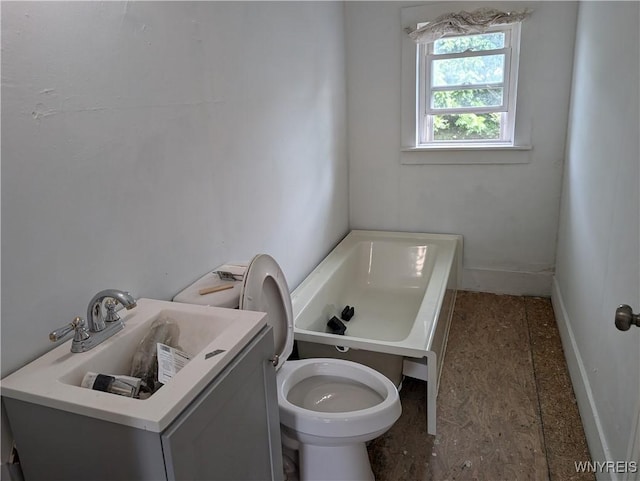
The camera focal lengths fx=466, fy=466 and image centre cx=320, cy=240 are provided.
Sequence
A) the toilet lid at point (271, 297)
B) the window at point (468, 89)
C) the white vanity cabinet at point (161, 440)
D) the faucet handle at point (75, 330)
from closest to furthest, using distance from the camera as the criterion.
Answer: the white vanity cabinet at point (161, 440) < the faucet handle at point (75, 330) < the toilet lid at point (271, 297) < the window at point (468, 89)

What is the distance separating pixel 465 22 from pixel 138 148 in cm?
241

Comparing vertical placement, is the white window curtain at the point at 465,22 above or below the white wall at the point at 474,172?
above

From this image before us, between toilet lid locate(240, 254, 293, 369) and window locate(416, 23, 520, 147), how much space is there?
6.64ft

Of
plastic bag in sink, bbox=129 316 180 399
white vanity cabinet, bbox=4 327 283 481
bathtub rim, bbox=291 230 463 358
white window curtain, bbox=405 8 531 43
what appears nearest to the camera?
white vanity cabinet, bbox=4 327 283 481

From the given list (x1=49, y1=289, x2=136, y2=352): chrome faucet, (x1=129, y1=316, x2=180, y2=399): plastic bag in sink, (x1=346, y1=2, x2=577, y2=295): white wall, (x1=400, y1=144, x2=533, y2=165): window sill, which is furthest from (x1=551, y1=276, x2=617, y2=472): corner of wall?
(x1=49, y1=289, x2=136, y2=352): chrome faucet

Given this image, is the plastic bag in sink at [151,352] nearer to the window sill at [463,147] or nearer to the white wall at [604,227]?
the white wall at [604,227]

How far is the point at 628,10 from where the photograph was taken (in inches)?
68.1

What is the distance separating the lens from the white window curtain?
2.89 metres

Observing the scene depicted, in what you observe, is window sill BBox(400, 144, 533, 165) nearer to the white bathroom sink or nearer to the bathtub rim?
the bathtub rim

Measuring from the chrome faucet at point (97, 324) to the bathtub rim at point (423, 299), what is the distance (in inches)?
40.6

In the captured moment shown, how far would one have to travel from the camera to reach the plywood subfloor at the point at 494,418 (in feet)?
6.06

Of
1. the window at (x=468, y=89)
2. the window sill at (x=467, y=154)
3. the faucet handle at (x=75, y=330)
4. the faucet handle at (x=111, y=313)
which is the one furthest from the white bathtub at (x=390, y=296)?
the faucet handle at (x=75, y=330)

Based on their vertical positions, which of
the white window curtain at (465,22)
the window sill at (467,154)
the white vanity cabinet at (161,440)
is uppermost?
the white window curtain at (465,22)

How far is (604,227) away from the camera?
75.2 inches
